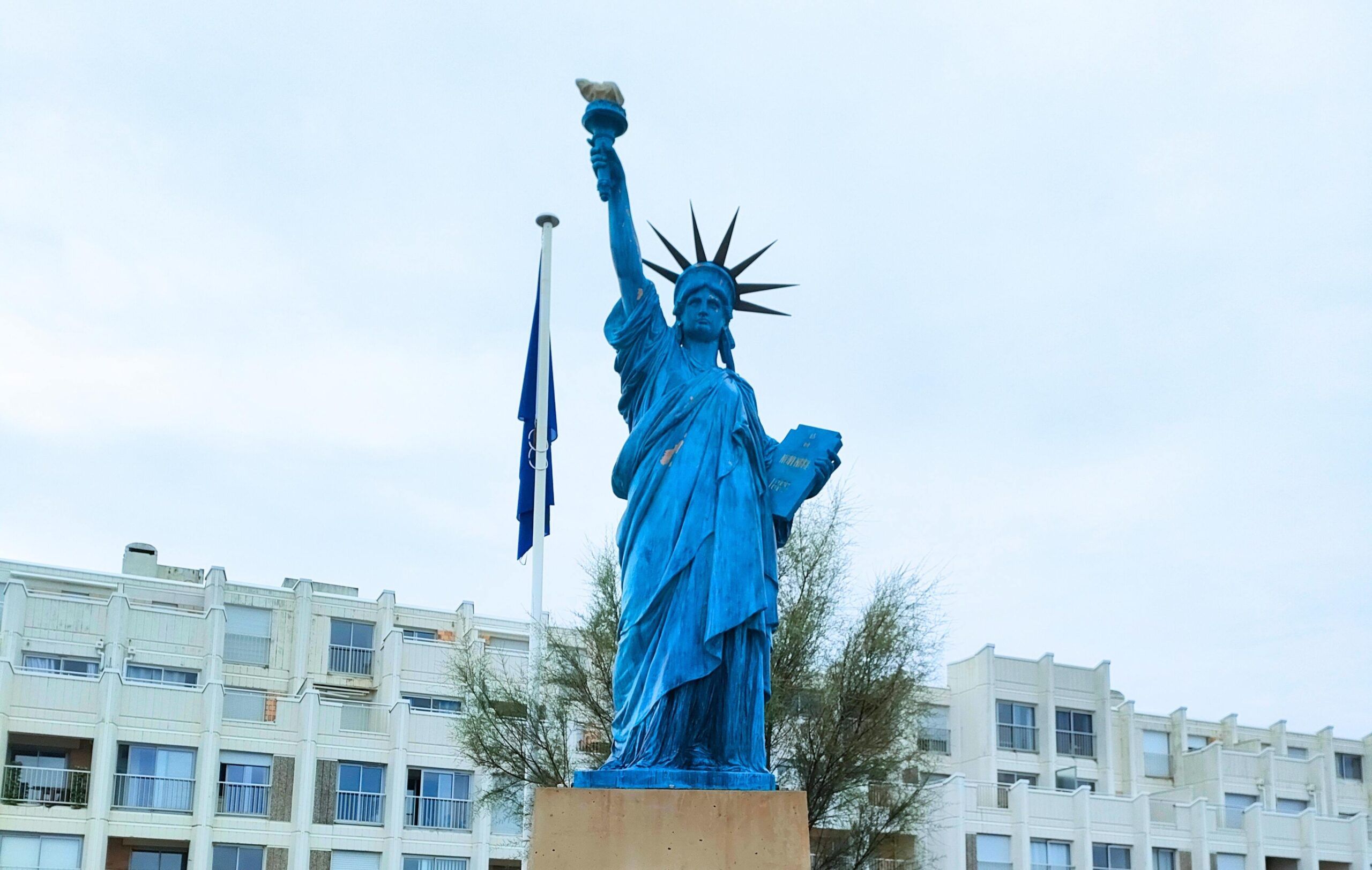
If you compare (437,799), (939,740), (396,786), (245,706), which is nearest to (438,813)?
(437,799)

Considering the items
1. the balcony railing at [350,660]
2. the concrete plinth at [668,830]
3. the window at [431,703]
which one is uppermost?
the balcony railing at [350,660]

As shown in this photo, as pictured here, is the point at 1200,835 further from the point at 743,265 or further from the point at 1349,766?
the point at 743,265

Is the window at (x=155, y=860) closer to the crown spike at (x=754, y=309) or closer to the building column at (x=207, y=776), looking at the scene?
the building column at (x=207, y=776)

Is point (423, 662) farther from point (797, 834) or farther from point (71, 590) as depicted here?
point (797, 834)

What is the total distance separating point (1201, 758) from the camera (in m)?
56.5

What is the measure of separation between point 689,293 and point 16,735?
117 feet

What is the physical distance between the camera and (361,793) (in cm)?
4162

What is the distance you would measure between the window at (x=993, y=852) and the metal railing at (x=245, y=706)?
21.2 metres

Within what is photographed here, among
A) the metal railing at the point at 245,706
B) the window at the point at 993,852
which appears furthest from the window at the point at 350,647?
the window at the point at 993,852

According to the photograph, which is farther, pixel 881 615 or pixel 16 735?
pixel 16 735

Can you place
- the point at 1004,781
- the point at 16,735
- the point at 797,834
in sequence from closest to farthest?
the point at 797,834, the point at 16,735, the point at 1004,781

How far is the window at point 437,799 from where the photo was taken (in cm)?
4222

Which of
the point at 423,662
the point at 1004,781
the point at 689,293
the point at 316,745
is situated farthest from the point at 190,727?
the point at 689,293

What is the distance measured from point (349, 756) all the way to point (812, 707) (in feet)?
66.0
